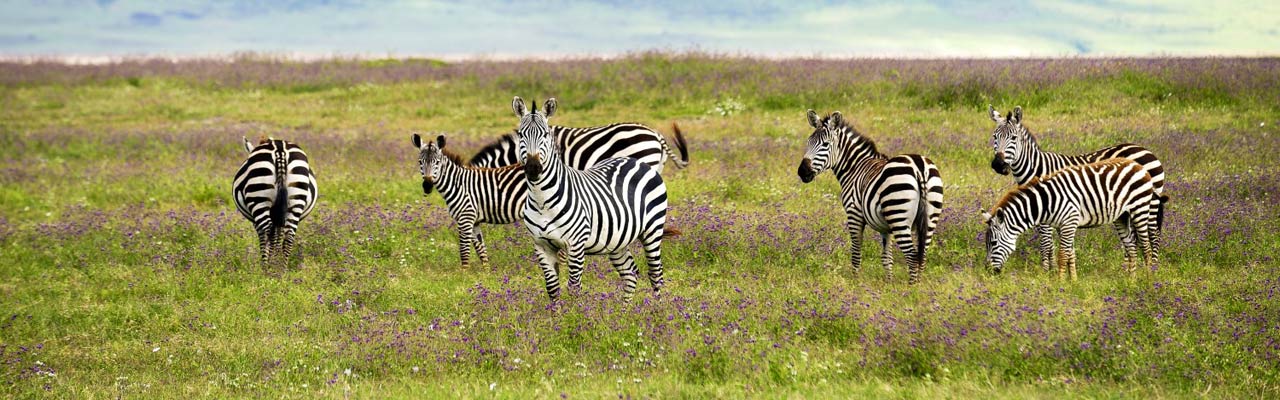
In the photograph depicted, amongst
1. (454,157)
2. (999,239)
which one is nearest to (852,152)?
(999,239)

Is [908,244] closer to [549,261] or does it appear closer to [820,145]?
[820,145]

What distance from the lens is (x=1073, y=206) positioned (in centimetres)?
979

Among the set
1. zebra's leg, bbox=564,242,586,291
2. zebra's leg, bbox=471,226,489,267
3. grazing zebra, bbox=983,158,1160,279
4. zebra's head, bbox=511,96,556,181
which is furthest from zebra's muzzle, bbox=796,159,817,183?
zebra's leg, bbox=471,226,489,267

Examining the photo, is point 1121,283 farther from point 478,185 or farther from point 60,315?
point 60,315

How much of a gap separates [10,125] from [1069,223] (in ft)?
95.2

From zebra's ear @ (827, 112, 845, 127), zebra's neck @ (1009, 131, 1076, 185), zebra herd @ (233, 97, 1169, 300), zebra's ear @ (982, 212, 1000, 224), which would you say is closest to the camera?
zebra herd @ (233, 97, 1169, 300)

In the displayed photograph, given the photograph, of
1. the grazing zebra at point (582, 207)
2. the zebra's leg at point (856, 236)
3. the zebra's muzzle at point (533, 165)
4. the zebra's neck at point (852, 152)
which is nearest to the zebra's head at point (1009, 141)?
the zebra's neck at point (852, 152)

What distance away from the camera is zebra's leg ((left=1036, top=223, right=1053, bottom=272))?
1002 cm

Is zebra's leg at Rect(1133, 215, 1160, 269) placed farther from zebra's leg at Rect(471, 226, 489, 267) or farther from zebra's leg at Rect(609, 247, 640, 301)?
zebra's leg at Rect(471, 226, 489, 267)

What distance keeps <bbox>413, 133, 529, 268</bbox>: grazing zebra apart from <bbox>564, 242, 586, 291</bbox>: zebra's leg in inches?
104

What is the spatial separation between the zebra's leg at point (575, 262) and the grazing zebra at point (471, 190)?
2.64 metres

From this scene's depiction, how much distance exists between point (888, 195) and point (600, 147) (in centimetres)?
393

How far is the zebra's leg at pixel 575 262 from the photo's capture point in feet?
27.6

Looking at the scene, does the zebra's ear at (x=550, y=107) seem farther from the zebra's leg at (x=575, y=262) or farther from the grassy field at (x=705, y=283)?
the grassy field at (x=705, y=283)
